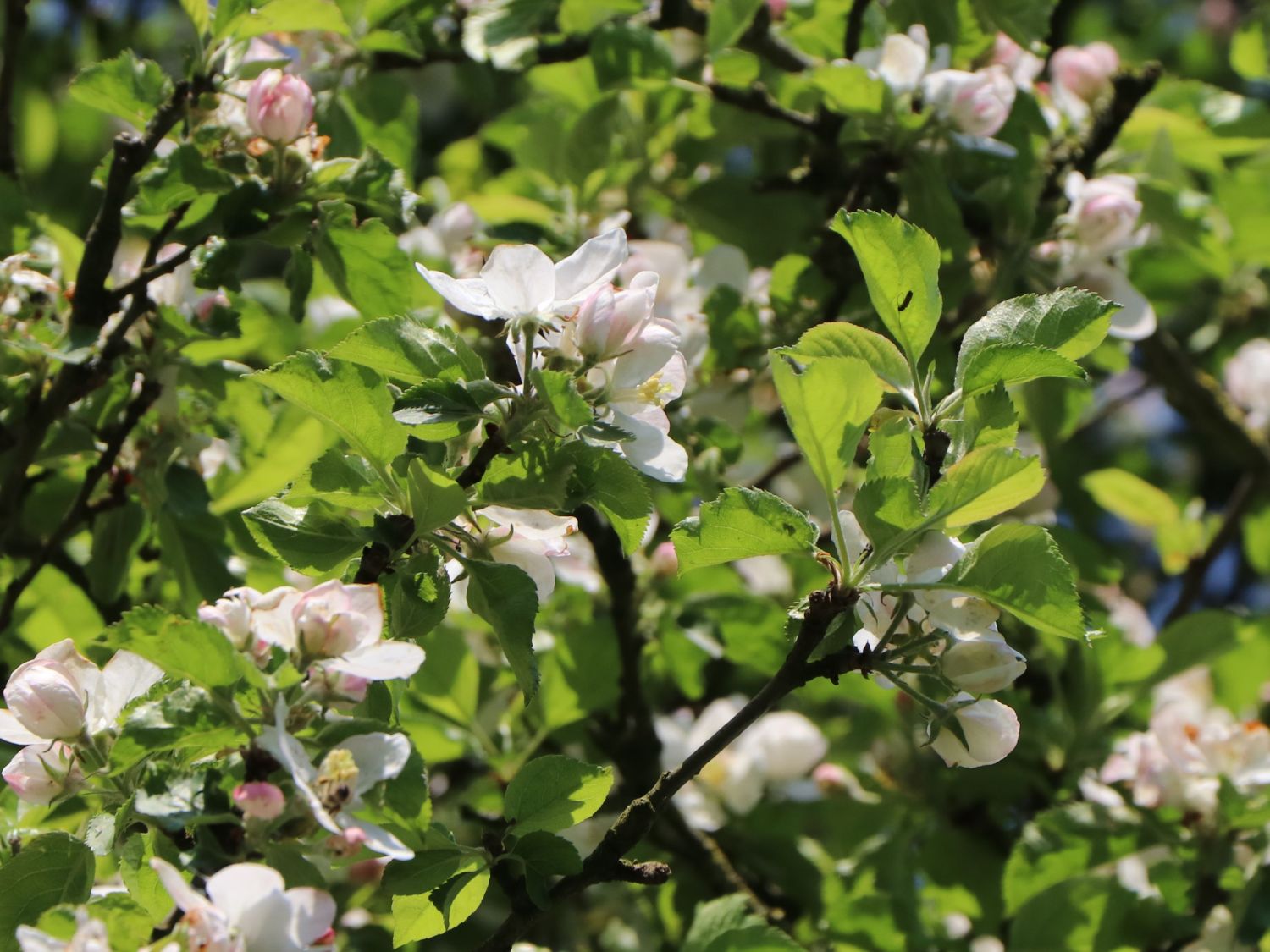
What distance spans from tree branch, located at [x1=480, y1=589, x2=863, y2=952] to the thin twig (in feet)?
2.56

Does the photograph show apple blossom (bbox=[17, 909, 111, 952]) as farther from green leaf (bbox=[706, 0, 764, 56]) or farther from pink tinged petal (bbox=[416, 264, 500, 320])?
green leaf (bbox=[706, 0, 764, 56])

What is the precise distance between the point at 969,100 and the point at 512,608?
992mm

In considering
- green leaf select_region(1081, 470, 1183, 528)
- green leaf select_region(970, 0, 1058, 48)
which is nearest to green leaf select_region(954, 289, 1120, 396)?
green leaf select_region(970, 0, 1058, 48)

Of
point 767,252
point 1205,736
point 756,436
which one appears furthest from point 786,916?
point 767,252

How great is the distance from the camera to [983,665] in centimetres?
112

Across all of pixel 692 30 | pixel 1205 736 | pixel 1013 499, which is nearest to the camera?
pixel 1013 499

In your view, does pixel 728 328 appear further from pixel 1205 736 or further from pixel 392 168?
pixel 1205 736

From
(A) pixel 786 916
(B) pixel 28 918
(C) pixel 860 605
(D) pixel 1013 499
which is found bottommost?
(A) pixel 786 916

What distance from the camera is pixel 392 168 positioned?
4.95ft

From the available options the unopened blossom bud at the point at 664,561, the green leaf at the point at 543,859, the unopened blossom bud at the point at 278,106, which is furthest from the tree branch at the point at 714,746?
the unopened blossom bud at the point at 664,561

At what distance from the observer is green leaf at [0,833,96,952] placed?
1143mm

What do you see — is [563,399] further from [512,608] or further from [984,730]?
[984,730]

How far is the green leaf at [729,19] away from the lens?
1897mm

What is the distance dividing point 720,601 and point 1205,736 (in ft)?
2.15
